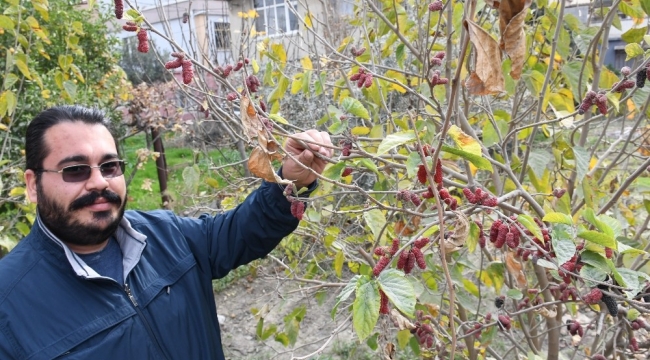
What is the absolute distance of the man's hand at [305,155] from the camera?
5.15 feet

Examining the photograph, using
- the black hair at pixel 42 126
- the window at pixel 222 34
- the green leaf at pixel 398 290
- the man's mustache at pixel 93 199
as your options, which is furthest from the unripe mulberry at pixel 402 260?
the window at pixel 222 34

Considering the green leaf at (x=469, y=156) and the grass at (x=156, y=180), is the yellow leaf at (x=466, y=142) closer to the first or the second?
the green leaf at (x=469, y=156)

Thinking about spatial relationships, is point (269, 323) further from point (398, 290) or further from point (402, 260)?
point (398, 290)

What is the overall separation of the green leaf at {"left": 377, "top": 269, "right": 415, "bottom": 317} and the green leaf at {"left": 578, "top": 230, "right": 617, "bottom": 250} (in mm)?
437

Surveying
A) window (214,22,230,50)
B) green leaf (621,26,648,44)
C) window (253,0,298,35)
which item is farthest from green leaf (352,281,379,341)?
window (214,22,230,50)

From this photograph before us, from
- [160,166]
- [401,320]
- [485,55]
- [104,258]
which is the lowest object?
[160,166]

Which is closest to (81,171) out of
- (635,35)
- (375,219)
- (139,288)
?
(139,288)

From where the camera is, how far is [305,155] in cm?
162

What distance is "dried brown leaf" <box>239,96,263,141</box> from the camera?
4.16 feet

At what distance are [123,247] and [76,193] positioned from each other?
254 mm

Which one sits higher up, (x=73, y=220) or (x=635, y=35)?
(x=635, y=35)

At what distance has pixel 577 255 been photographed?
51.6 inches

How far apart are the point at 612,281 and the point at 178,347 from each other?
49.7 inches

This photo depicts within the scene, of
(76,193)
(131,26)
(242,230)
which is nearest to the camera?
(131,26)
